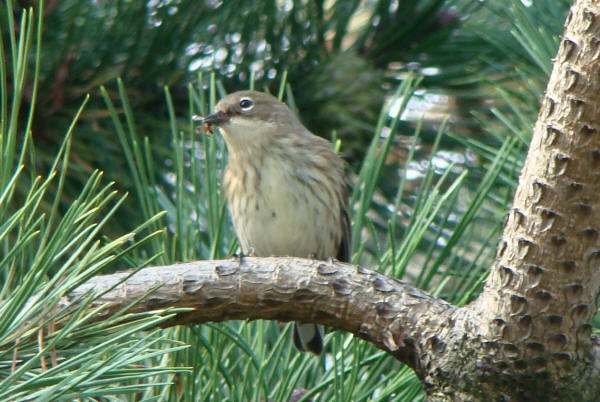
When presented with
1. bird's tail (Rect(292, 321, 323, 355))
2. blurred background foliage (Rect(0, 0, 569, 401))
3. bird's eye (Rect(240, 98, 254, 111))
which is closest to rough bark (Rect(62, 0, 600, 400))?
blurred background foliage (Rect(0, 0, 569, 401))

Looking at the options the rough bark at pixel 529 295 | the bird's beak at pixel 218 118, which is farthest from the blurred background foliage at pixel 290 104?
the bird's beak at pixel 218 118

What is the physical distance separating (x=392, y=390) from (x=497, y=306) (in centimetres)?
37

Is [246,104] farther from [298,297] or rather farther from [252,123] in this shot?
[298,297]

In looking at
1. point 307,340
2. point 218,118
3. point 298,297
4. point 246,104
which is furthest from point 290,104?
point 298,297

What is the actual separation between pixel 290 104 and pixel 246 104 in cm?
91

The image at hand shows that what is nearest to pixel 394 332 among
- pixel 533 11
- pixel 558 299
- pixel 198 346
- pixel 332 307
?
pixel 332 307

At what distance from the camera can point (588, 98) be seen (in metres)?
1.47

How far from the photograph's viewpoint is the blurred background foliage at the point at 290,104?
2033 millimetres

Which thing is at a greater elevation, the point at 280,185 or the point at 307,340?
the point at 280,185

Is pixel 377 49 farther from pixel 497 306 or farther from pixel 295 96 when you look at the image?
pixel 497 306

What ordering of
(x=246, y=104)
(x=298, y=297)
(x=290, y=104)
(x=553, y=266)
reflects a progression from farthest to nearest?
(x=246, y=104)
(x=290, y=104)
(x=298, y=297)
(x=553, y=266)

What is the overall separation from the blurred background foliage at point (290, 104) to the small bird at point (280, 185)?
377mm

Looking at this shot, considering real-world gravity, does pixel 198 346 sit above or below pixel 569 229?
below

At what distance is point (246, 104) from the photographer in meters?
3.66
